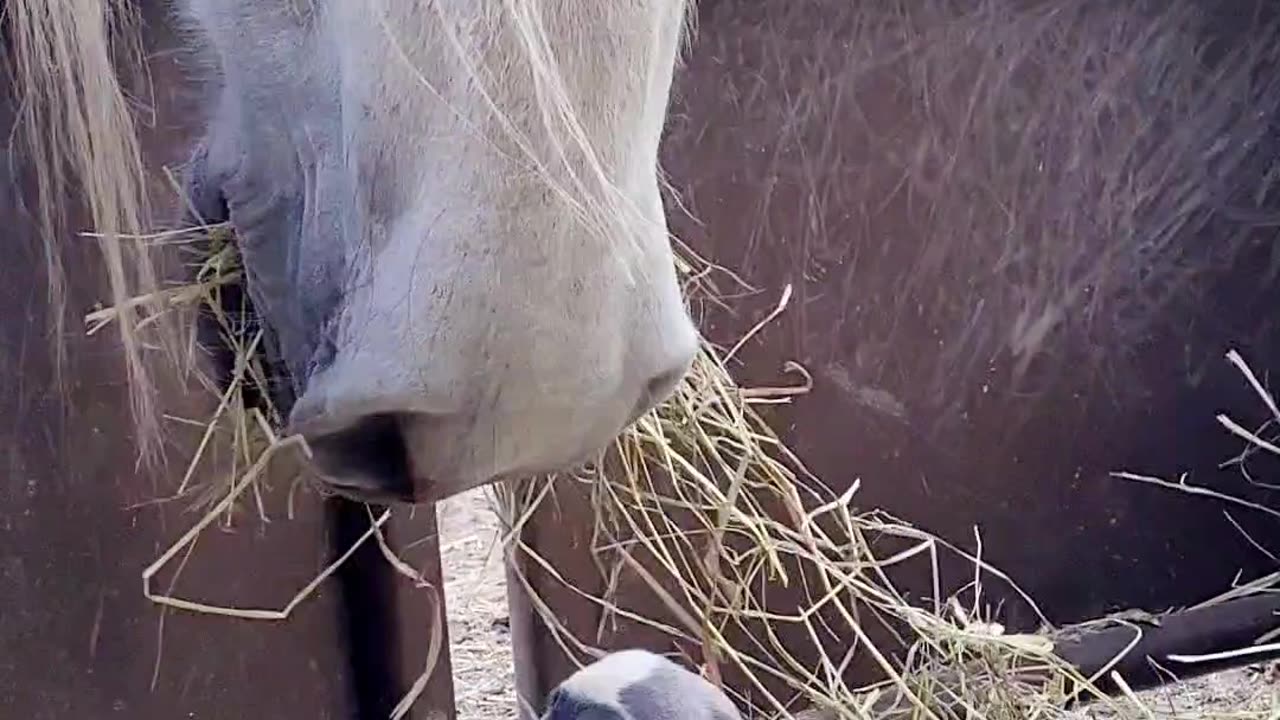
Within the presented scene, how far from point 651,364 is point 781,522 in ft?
2.40

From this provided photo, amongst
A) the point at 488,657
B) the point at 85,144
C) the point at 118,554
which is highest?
the point at 85,144

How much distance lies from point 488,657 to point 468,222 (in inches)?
53.1

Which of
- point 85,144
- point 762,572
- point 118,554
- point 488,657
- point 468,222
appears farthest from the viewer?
point 488,657

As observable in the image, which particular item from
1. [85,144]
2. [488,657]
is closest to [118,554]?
[85,144]

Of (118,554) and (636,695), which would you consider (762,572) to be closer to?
(636,695)

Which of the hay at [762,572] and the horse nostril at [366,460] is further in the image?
the hay at [762,572]

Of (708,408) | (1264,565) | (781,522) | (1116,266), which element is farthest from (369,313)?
(1264,565)

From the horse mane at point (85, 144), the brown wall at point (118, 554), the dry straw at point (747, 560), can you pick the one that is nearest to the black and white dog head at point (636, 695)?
the dry straw at point (747, 560)

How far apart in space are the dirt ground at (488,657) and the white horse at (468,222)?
0.57 m

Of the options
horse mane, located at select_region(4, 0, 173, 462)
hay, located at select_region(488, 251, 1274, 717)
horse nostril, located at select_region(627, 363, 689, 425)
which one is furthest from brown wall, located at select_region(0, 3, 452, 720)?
horse nostril, located at select_region(627, 363, 689, 425)

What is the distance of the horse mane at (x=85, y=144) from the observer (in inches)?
32.2

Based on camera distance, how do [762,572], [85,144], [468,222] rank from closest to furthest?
[468,222] → [85,144] → [762,572]

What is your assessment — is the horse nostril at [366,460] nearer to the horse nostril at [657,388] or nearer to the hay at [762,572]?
the horse nostril at [657,388]

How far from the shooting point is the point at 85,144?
87 centimetres
